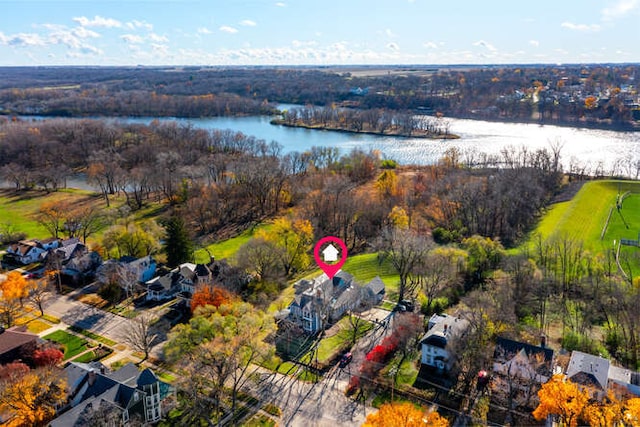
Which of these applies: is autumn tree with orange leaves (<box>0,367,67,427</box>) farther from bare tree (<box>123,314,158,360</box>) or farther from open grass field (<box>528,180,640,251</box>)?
open grass field (<box>528,180,640,251</box>)

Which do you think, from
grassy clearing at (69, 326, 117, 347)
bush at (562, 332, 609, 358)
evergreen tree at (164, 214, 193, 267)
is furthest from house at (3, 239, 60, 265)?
bush at (562, 332, 609, 358)

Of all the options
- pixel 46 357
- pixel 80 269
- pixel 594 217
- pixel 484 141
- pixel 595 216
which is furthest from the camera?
pixel 484 141

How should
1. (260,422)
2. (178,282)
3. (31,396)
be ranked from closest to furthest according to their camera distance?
1. (31,396)
2. (260,422)
3. (178,282)

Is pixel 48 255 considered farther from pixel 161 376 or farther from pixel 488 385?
pixel 488 385

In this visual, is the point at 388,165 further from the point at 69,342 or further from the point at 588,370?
the point at 69,342

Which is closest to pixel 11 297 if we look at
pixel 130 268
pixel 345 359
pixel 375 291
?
pixel 130 268

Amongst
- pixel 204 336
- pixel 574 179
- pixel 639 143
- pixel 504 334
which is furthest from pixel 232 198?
pixel 639 143
